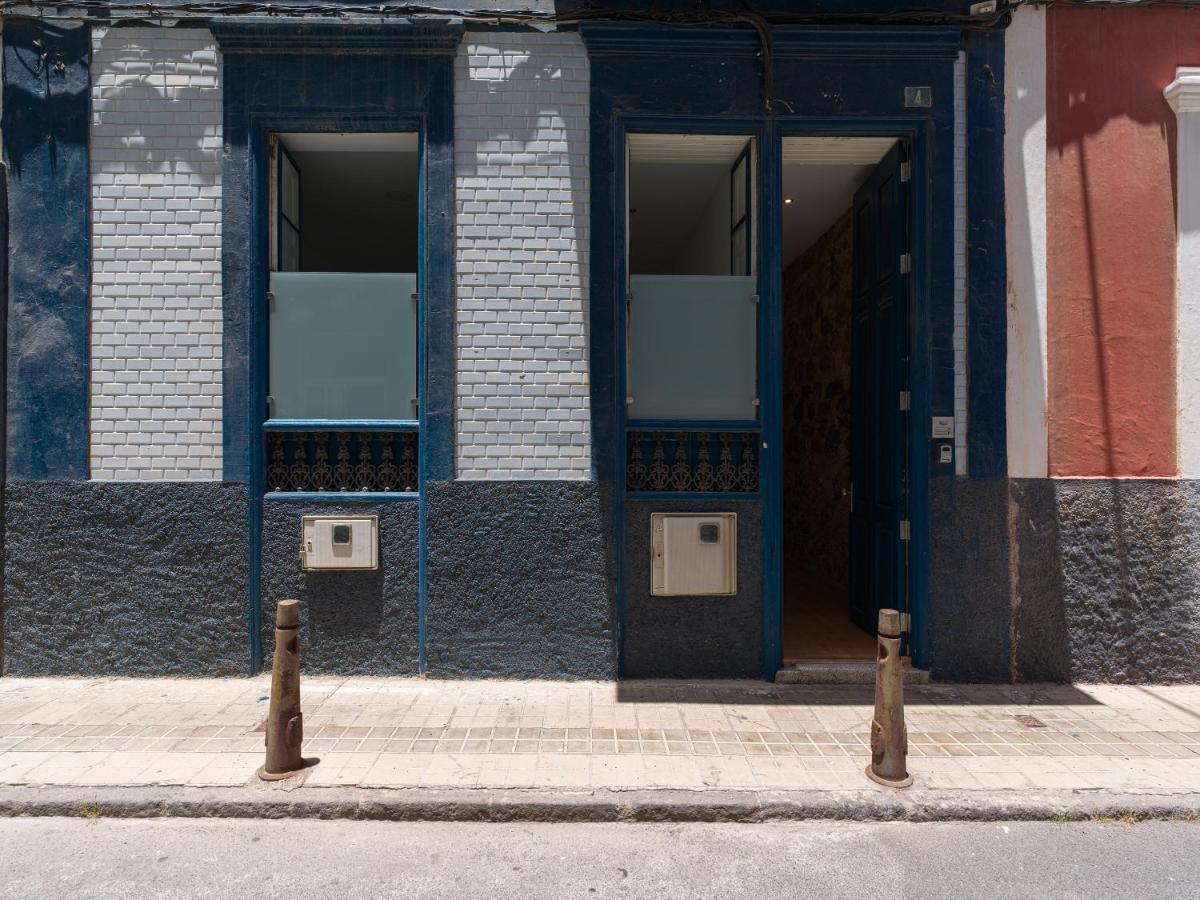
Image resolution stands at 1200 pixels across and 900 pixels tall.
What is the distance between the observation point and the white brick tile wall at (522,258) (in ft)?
17.9

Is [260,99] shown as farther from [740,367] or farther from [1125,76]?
[1125,76]

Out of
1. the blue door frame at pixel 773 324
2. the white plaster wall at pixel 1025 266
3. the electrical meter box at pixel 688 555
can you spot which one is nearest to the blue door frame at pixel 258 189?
the blue door frame at pixel 773 324

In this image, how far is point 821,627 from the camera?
6559 mm

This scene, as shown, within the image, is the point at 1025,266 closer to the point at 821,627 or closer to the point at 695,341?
the point at 695,341

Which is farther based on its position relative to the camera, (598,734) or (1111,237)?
(1111,237)

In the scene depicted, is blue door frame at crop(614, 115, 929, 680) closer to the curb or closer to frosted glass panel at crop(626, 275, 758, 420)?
frosted glass panel at crop(626, 275, 758, 420)

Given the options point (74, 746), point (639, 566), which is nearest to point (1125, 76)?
point (639, 566)

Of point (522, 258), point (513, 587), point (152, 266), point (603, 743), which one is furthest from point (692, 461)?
point (152, 266)

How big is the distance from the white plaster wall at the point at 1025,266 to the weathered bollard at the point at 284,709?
5.25 meters

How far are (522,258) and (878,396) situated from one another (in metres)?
3.36

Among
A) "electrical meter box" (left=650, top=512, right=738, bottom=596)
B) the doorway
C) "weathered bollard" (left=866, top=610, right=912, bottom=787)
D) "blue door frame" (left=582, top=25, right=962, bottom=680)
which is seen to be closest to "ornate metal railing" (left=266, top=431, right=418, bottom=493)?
"blue door frame" (left=582, top=25, right=962, bottom=680)

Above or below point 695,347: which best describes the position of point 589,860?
below

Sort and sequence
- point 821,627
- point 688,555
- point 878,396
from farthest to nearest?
point 821,627
point 878,396
point 688,555

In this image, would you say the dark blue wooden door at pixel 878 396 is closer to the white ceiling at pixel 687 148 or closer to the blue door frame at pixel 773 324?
the blue door frame at pixel 773 324
